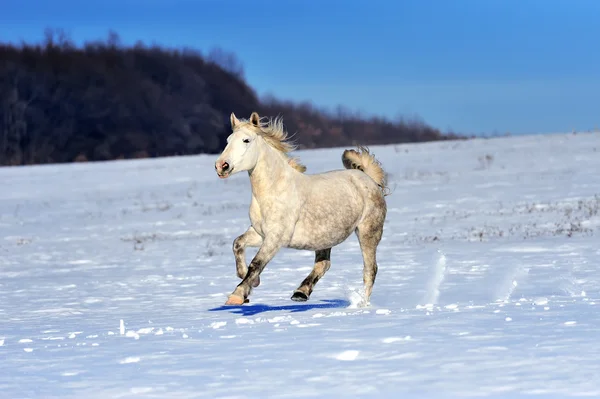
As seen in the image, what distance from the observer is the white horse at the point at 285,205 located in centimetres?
866

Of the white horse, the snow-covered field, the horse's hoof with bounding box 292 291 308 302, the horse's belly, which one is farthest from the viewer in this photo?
the horse's hoof with bounding box 292 291 308 302

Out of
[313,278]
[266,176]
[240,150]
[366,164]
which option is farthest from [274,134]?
[366,164]

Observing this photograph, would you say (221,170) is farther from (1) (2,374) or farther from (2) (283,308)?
(1) (2,374)

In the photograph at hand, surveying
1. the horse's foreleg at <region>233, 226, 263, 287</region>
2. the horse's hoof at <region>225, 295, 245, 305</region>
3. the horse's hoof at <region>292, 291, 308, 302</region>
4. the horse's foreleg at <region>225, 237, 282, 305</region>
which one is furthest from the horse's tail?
the horse's hoof at <region>225, 295, 245, 305</region>

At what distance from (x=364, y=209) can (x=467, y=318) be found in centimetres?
222

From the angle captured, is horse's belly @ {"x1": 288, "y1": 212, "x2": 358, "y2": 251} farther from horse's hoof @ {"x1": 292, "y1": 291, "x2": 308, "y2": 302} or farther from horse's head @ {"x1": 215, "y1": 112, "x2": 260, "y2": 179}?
horse's head @ {"x1": 215, "y1": 112, "x2": 260, "y2": 179}

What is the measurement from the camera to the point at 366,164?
1042 cm

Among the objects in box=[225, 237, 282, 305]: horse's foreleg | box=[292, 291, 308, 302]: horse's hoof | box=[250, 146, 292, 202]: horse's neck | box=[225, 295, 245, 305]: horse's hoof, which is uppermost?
box=[250, 146, 292, 202]: horse's neck

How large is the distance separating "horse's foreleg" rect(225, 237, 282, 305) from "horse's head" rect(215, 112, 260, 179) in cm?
70

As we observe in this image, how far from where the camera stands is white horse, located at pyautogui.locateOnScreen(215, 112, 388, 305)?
8664mm

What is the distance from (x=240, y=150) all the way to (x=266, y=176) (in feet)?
1.47

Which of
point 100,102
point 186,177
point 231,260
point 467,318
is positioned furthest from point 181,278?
point 100,102

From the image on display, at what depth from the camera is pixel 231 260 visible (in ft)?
54.0

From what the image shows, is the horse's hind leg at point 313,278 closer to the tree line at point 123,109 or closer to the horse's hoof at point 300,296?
the horse's hoof at point 300,296
